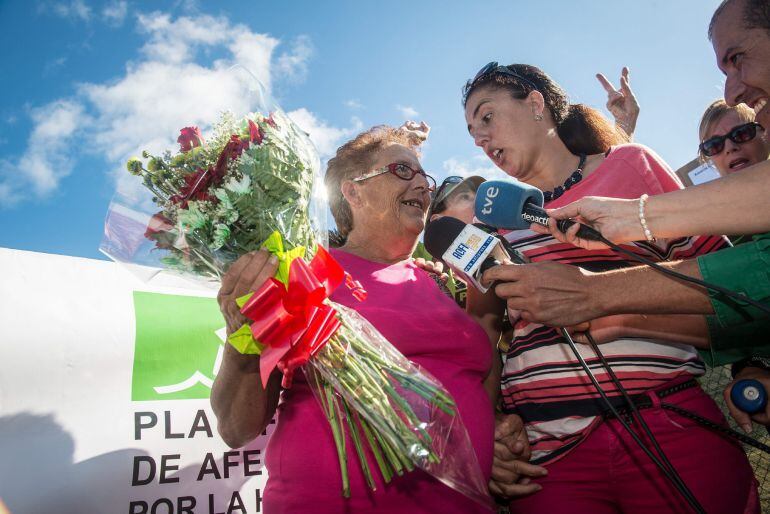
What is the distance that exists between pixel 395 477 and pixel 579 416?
2.42ft

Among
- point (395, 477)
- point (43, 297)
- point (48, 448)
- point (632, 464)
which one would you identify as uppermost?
point (43, 297)

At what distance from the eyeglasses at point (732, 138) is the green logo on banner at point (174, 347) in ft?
11.9

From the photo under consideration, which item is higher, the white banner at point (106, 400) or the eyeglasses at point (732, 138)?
the eyeglasses at point (732, 138)

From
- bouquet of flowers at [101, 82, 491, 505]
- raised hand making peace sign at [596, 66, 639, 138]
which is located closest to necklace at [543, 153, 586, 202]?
bouquet of flowers at [101, 82, 491, 505]

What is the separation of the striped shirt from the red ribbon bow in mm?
947

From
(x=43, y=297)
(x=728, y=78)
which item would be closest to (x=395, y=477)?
(x=728, y=78)

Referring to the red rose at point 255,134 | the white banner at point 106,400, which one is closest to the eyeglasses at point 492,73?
the red rose at point 255,134

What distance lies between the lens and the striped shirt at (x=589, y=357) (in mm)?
1775

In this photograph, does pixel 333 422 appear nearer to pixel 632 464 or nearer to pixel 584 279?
pixel 584 279

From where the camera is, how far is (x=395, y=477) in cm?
163

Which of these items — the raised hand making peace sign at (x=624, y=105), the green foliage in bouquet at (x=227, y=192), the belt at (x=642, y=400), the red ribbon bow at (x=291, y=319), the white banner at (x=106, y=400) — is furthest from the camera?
the raised hand making peace sign at (x=624, y=105)

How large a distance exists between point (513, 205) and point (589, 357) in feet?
2.19

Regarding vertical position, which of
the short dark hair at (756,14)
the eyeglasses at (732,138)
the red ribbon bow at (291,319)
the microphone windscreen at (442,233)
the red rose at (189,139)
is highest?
the eyeglasses at (732,138)

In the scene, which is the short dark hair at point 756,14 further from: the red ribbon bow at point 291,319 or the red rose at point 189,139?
the red rose at point 189,139
